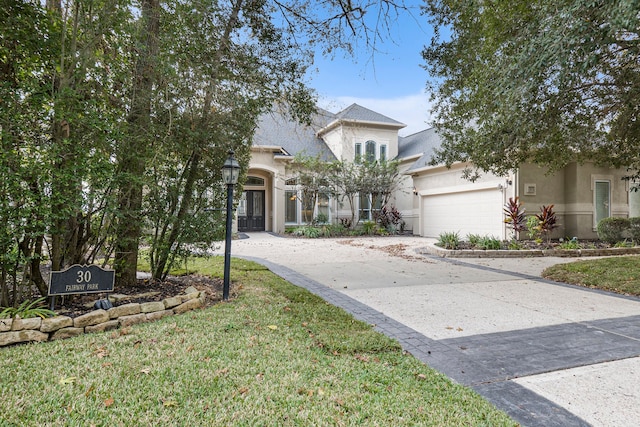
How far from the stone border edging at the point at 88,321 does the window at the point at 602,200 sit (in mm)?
15307

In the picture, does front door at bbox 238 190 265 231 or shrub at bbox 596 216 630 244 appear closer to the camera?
shrub at bbox 596 216 630 244

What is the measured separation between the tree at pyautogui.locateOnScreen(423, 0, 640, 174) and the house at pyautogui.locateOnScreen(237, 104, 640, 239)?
216 centimetres

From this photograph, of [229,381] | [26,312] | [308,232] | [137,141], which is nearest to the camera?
[229,381]

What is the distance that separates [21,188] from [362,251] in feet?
31.8

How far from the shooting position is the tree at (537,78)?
4.36 metres

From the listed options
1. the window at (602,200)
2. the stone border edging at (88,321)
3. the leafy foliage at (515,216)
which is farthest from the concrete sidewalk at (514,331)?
the window at (602,200)

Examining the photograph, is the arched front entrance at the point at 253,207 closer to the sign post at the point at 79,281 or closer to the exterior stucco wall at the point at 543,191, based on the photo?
the exterior stucco wall at the point at 543,191

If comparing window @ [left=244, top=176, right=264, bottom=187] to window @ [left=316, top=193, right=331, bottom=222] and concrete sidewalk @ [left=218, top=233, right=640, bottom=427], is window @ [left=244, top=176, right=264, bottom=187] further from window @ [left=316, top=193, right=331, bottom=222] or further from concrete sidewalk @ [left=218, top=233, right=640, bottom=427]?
concrete sidewalk @ [left=218, top=233, right=640, bottom=427]

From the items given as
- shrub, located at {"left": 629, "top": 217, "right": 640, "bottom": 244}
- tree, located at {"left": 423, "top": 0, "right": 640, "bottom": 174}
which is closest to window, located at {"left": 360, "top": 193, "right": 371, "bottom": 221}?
tree, located at {"left": 423, "top": 0, "right": 640, "bottom": 174}

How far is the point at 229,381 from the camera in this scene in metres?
2.70

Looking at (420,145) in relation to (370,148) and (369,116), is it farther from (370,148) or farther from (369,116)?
(369,116)

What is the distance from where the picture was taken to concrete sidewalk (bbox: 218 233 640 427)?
255 centimetres

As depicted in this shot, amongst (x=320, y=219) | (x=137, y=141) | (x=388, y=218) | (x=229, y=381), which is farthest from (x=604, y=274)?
(x=320, y=219)

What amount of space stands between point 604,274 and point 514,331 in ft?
15.0
